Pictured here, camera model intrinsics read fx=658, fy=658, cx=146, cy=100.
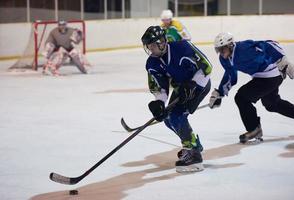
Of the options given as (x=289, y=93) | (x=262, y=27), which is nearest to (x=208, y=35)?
(x=262, y=27)

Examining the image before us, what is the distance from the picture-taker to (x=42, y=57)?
35.4ft

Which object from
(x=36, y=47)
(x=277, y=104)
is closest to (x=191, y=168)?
(x=277, y=104)

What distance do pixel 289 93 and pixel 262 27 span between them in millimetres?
7984

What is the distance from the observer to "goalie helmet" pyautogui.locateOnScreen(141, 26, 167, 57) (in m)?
3.81

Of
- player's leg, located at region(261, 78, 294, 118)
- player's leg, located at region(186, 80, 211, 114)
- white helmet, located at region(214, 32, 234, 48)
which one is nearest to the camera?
player's leg, located at region(186, 80, 211, 114)

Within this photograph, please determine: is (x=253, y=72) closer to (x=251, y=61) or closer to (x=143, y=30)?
(x=251, y=61)

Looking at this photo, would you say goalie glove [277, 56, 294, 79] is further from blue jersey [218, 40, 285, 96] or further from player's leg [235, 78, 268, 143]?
player's leg [235, 78, 268, 143]

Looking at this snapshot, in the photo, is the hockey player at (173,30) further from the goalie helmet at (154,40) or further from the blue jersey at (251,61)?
the goalie helmet at (154,40)

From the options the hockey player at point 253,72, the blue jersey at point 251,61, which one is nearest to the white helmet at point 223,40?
the hockey player at point 253,72

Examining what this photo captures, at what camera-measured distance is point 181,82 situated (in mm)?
4012

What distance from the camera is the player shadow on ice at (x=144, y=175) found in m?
3.52

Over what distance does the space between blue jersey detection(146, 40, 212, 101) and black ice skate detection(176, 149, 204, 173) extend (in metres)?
0.44

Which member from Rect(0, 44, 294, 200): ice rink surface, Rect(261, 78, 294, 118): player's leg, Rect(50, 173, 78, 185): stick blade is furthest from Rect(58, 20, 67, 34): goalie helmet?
Rect(50, 173, 78, 185): stick blade

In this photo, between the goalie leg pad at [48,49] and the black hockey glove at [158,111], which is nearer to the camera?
the black hockey glove at [158,111]
